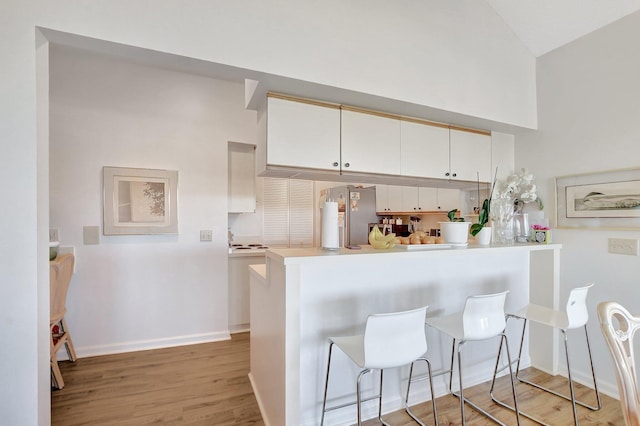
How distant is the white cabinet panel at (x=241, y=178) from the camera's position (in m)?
3.68

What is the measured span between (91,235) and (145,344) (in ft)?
3.85

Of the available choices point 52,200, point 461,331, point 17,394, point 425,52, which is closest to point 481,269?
point 461,331

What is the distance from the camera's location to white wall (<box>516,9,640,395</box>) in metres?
2.20

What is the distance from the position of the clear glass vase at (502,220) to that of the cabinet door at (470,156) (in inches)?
9.5

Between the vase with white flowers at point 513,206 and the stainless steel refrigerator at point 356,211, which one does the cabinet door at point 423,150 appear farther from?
the stainless steel refrigerator at point 356,211

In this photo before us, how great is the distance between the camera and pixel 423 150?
8.14 ft

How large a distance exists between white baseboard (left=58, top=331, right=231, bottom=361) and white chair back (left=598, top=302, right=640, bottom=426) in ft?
10.4

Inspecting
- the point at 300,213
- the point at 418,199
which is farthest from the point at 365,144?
the point at 300,213

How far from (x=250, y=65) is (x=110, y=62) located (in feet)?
7.22

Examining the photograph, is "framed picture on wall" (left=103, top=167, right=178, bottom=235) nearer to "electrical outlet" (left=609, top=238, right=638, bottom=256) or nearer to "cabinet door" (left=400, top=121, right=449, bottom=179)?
"cabinet door" (left=400, top=121, right=449, bottom=179)

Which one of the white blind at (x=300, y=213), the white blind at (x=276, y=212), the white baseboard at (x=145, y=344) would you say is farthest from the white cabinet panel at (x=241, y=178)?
Result: the white baseboard at (x=145, y=344)

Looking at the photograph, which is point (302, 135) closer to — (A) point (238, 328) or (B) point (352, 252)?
(B) point (352, 252)

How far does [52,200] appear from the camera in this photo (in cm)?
284

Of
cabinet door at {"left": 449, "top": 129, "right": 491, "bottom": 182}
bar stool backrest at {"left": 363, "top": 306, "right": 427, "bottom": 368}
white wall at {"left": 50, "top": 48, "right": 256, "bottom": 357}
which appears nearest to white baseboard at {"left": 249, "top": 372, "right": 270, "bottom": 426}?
bar stool backrest at {"left": 363, "top": 306, "right": 427, "bottom": 368}
